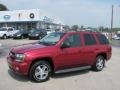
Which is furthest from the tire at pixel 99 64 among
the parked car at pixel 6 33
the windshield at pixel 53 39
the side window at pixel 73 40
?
the parked car at pixel 6 33

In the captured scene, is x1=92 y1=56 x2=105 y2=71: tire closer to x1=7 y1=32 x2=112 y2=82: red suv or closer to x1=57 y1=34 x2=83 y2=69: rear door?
x1=7 y1=32 x2=112 y2=82: red suv

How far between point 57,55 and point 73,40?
3.70 ft

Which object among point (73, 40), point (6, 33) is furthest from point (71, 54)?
point (6, 33)

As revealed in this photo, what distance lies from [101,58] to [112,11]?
39.6 m

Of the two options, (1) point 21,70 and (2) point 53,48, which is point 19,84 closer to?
(1) point 21,70

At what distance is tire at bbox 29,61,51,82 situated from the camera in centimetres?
765

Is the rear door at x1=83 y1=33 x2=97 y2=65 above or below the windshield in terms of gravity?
below

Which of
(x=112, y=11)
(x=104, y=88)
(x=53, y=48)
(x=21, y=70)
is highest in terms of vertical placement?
(x=112, y=11)

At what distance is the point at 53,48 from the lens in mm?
7957

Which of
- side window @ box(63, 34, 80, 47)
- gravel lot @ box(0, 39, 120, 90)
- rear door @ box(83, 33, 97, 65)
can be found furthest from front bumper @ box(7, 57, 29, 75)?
rear door @ box(83, 33, 97, 65)

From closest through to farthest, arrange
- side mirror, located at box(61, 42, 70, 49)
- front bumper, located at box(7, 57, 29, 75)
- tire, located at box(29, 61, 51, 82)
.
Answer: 1. front bumper, located at box(7, 57, 29, 75)
2. tire, located at box(29, 61, 51, 82)
3. side mirror, located at box(61, 42, 70, 49)

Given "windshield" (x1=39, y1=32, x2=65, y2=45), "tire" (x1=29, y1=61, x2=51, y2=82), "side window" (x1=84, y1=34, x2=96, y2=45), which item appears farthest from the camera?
"side window" (x1=84, y1=34, x2=96, y2=45)

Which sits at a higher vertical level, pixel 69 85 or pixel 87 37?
pixel 87 37

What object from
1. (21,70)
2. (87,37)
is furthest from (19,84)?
(87,37)
